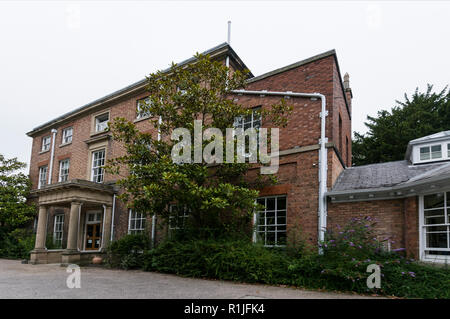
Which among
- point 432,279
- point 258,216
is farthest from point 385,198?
point 258,216

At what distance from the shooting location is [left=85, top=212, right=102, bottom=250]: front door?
17578 millimetres

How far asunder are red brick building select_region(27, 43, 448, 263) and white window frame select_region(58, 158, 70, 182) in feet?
0.93

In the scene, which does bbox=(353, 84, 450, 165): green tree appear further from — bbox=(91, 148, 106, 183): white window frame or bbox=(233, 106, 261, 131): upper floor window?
bbox=(91, 148, 106, 183): white window frame

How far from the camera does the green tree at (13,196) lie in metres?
20.2

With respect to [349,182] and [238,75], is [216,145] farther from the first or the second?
[349,182]

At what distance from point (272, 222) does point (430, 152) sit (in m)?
6.10

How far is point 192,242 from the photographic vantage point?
432 inches

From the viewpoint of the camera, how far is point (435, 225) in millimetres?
8578

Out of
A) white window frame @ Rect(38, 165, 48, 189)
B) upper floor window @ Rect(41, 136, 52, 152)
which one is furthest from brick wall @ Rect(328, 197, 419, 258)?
upper floor window @ Rect(41, 136, 52, 152)

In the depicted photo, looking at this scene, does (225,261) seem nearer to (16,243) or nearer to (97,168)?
(97,168)

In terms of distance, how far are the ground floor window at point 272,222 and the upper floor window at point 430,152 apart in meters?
5.18

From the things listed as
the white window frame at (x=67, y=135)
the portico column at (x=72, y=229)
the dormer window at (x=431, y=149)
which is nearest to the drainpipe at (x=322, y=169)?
the dormer window at (x=431, y=149)

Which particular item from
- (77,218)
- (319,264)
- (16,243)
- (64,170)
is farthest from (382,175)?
(16,243)
